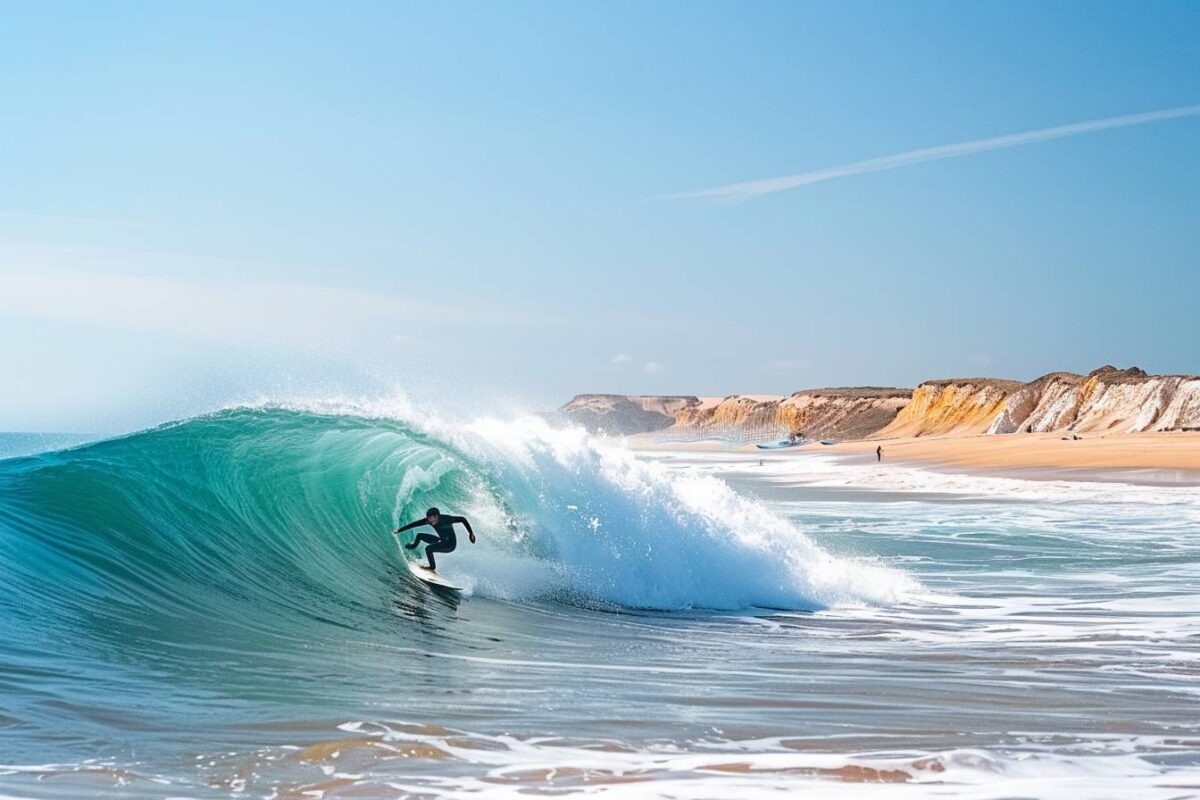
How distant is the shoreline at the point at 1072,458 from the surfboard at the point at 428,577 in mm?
22944

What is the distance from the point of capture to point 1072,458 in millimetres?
38250

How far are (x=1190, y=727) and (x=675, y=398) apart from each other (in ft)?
524

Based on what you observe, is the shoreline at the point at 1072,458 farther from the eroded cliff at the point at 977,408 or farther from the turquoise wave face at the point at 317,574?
the turquoise wave face at the point at 317,574

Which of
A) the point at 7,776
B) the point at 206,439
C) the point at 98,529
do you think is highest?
the point at 206,439

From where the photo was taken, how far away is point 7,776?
441 cm

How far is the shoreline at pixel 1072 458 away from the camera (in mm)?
31312

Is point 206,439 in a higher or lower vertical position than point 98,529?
higher

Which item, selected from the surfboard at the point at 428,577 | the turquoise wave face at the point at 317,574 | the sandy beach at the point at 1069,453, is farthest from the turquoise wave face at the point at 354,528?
the sandy beach at the point at 1069,453

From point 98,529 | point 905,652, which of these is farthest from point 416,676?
point 98,529

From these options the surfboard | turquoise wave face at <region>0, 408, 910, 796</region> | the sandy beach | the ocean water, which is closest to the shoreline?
the sandy beach

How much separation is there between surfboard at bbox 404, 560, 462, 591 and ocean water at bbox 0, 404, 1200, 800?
162mm

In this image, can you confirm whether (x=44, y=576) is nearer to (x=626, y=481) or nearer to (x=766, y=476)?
(x=626, y=481)

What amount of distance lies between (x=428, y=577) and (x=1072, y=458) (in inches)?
1287

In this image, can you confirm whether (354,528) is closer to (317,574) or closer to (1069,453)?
(317,574)
